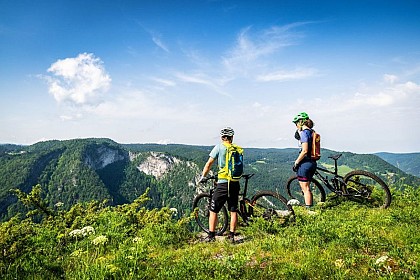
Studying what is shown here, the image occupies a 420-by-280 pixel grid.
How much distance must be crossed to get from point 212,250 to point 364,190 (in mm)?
5553

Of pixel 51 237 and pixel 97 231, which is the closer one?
pixel 51 237

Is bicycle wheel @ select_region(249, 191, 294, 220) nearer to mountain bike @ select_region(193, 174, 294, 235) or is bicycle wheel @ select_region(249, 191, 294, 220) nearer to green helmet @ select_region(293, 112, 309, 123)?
mountain bike @ select_region(193, 174, 294, 235)

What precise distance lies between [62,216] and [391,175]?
Result: 10583 millimetres

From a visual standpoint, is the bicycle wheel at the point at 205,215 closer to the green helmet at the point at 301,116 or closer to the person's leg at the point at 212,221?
the person's leg at the point at 212,221

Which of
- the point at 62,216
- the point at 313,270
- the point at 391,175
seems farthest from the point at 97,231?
the point at 391,175

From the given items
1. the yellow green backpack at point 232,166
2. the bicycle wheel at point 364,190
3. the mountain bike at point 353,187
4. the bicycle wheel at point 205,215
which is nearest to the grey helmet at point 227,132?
the yellow green backpack at point 232,166

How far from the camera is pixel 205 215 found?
859 centimetres

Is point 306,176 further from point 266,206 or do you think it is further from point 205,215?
point 205,215

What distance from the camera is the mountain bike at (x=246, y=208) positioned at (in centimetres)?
771

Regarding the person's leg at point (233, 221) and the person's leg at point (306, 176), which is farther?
the person's leg at point (306, 176)

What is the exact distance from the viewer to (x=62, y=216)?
8086 millimetres

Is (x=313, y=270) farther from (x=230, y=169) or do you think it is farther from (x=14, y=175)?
(x=14, y=175)

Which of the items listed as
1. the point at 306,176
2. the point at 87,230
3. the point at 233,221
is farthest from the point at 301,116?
the point at 87,230

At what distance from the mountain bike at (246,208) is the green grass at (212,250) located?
1.44ft
